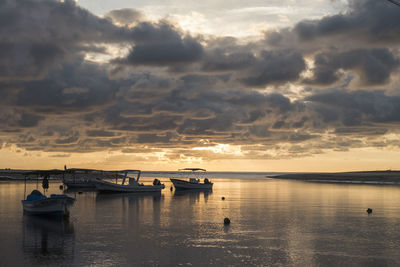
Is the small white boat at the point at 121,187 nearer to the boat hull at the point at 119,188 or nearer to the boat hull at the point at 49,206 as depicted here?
the boat hull at the point at 119,188

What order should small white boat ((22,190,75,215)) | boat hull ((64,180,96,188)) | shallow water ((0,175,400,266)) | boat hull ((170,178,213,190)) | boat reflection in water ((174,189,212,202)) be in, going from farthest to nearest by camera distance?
1. boat hull ((64,180,96,188))
2. boat hull ((170,178,213,190))
3. boat reflection in water ((174,189,212,202))
4. small white boat ((22,190,75,215))
5. shallow water ((0,175,400,266))

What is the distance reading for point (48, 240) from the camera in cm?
2780

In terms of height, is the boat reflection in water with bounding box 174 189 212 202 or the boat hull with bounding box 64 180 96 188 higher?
the boat hull with bounding box 64 180 96 188

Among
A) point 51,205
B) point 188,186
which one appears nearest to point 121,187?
point 188,186

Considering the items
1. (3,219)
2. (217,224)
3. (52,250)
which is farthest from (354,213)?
(3,219)

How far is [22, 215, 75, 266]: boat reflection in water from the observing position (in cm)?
2209

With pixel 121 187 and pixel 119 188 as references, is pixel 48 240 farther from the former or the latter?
pixel 119 188

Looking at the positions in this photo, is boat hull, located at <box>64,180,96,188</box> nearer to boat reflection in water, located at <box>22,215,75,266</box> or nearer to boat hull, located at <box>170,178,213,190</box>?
boat hull, located at <box>170,178,213,190</box>

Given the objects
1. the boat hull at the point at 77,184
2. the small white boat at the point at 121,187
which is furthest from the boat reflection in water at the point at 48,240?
the boat hull at the point at 77,184

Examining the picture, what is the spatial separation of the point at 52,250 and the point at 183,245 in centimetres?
751

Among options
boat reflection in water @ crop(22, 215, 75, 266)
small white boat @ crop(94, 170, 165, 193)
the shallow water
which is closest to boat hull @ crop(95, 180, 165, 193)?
small white boat @ crop(94, 170, 165, 193)

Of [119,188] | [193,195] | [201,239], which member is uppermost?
[119,188]

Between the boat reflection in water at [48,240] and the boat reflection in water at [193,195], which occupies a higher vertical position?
the boat reflection in water at [48,240]

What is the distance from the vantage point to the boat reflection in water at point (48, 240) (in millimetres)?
22089
